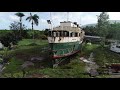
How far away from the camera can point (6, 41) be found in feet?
23.0

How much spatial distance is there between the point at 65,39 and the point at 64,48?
0.22 meters

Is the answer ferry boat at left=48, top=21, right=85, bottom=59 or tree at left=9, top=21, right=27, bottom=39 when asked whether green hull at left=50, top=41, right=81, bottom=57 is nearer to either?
ferry boat at left=48, top=21, right=85, bottom=59

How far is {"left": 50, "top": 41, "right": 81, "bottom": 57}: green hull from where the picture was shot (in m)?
7.07

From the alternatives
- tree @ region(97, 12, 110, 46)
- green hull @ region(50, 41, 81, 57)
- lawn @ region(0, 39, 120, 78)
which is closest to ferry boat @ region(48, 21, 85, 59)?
green hull @ region(50, 41, 81, 57)

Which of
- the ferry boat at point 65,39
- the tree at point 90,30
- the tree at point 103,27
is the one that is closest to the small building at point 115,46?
the tree at point 103,27

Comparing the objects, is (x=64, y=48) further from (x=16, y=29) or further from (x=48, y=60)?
(x=16, y=29)

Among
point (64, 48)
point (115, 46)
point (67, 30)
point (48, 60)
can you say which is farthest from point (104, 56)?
point (48, 60)

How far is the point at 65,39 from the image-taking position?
7.09 m

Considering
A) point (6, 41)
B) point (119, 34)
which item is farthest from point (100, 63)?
point (6, 41)

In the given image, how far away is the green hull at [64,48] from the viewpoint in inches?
278
